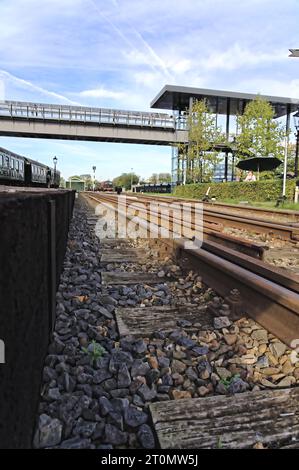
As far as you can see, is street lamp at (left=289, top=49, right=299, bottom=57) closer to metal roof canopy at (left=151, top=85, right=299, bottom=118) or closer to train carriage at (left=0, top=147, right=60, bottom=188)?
train carriage at (left=0, top=147, right=60, bottom=188)

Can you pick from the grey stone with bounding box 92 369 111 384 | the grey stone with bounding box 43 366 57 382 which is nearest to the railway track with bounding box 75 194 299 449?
the grey stone with bounding box 92 369 111 384

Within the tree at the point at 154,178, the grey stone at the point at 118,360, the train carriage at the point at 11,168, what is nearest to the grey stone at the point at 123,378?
the grey stone at the point at 118,360

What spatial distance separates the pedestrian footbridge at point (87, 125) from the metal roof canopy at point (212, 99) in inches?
133

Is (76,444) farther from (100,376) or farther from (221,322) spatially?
(221,322)

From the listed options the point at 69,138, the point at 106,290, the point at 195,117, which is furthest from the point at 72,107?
the point at 106,290

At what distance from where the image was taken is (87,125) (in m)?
46.0

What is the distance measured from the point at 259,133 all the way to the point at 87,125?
2074cm

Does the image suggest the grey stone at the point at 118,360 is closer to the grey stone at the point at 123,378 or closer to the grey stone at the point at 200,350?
the grey stone at the point at 123,378

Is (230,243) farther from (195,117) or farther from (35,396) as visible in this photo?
(195,117)

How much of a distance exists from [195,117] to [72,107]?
49.8 ft

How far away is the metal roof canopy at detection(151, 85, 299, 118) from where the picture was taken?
1850 inches

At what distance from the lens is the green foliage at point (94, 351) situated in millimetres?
2445

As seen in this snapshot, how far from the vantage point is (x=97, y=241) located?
24.3 ft

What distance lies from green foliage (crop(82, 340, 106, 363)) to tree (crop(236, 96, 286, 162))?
38316mm
